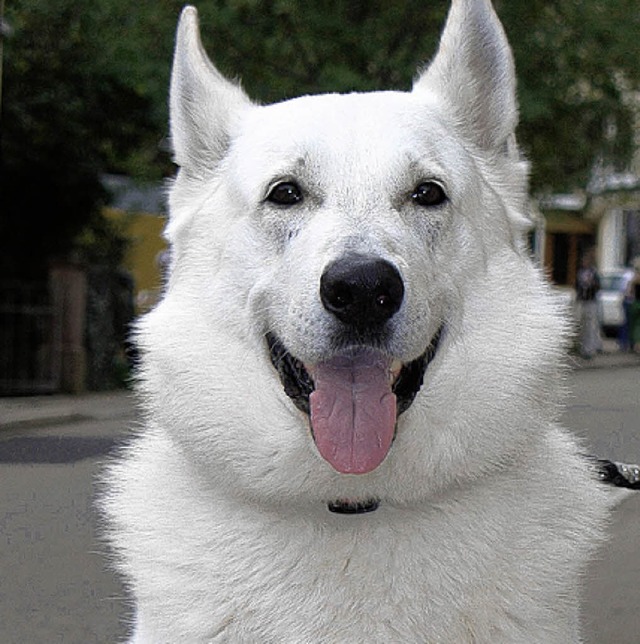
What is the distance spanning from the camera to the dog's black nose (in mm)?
3197

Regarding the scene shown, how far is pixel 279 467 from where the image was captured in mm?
3498

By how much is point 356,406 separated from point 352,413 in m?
0.02

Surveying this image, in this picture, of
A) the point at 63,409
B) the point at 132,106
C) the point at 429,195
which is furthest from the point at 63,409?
the point at 429,195

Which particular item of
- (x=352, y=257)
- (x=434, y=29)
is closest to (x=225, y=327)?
(x=352, y=257)

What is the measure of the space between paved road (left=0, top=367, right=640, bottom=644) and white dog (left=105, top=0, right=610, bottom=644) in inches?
68.5

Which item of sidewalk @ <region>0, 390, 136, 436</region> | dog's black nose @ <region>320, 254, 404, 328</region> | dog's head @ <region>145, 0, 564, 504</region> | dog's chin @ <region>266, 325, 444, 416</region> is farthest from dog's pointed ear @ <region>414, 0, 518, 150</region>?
sidewalk @ <region>0, 390, 136, 436</region>

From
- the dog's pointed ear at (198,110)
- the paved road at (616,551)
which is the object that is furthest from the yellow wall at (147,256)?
the dog's pointed ear at (198,110)

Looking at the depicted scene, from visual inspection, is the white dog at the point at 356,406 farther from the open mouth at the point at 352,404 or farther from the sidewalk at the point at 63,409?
the sidewalk at the point at 63,409

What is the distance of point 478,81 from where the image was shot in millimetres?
3920

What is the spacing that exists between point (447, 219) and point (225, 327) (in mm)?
664

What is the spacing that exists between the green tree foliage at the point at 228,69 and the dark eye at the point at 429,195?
13197mm

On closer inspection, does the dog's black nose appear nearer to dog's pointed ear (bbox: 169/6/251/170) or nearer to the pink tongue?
the pink tongue

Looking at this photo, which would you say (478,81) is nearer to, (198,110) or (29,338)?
(198,110)

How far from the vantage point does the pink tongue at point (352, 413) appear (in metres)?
3.41
